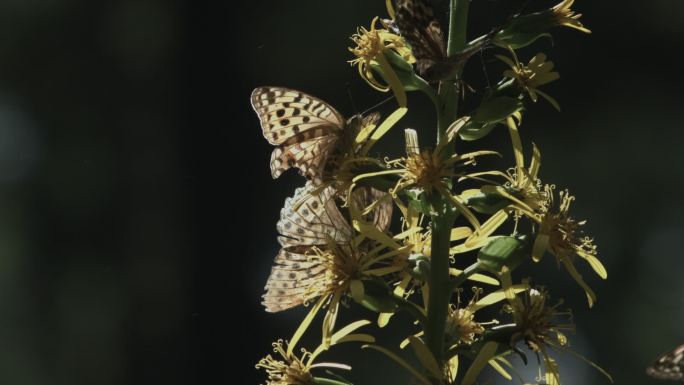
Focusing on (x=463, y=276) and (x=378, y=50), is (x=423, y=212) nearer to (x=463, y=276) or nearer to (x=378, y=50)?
(x=463, y=276)

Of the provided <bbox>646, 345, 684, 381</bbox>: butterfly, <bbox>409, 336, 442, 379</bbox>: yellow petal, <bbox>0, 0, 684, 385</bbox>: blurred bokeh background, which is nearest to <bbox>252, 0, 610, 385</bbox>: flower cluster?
<bbox>409, 336, 442, 379</bbox>: yellow petal

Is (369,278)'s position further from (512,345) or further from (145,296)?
(145,296)

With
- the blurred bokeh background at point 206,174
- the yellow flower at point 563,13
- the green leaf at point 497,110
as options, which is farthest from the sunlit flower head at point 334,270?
the blurred bokeh background at point 206,174

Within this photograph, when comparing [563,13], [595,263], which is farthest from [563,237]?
[563,13]

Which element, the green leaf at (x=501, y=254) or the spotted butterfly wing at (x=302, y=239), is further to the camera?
the spotted butterfly wing at (x=302, y=239)

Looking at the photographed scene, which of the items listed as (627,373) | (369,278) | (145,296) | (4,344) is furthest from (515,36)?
(4,344)

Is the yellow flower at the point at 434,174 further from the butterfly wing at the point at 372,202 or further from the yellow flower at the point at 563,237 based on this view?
the yellow flower at the point at 563,237

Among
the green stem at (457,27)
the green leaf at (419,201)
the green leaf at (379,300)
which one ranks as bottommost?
the green leaf at (379,300)
